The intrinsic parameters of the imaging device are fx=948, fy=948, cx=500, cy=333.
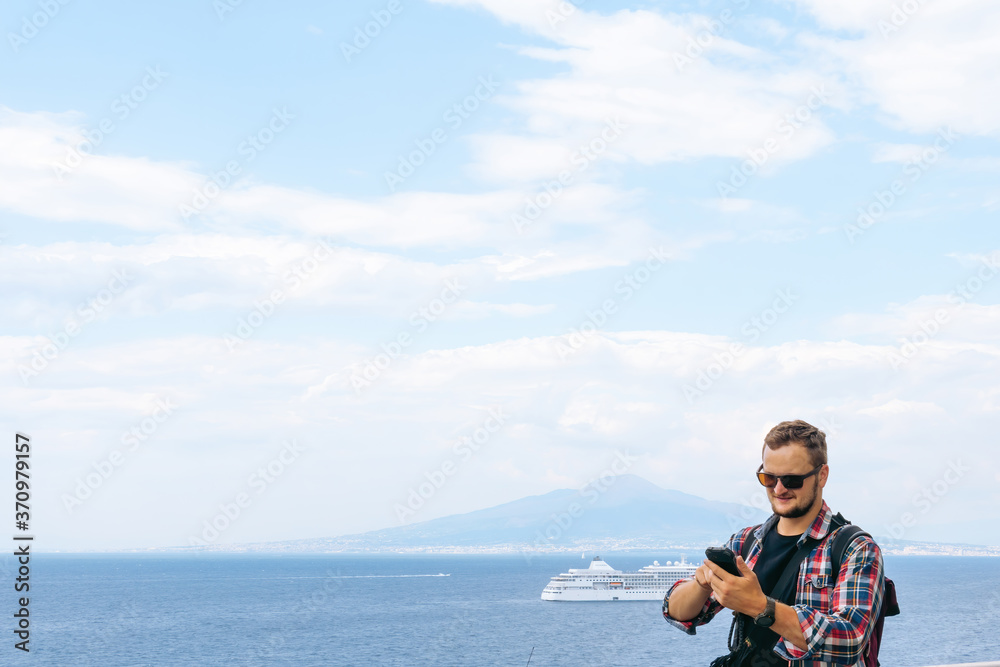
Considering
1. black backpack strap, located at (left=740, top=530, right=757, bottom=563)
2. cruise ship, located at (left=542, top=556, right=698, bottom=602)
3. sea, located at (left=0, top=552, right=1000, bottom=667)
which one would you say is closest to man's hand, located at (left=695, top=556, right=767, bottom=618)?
black backpack strap, located at (left=740, top=530, right=757, bottom=563)

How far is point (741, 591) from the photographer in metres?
1.49

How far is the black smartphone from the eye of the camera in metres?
1.52

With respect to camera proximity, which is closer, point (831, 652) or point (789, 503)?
point (831, 652)

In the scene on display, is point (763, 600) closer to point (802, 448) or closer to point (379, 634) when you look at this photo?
point (802, 448)

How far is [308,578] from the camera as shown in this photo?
102000 mm

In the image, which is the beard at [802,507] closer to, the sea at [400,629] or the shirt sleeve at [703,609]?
the shirt sleeve at [703,609]

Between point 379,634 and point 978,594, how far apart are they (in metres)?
50.6

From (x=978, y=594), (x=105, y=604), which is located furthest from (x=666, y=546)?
(x=105, y=604)

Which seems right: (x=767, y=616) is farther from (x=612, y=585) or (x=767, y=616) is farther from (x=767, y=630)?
(x=612, y=585)

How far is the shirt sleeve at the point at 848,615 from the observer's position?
1.47 m

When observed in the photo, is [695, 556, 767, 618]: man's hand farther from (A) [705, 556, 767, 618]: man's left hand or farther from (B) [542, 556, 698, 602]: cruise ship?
(B) [542, 556, 698, 602]: cruise ship

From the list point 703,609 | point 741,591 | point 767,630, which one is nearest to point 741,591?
point 741,591

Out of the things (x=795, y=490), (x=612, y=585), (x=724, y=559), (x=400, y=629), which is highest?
(x=795, y=490)

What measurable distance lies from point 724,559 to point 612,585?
66884 mm
